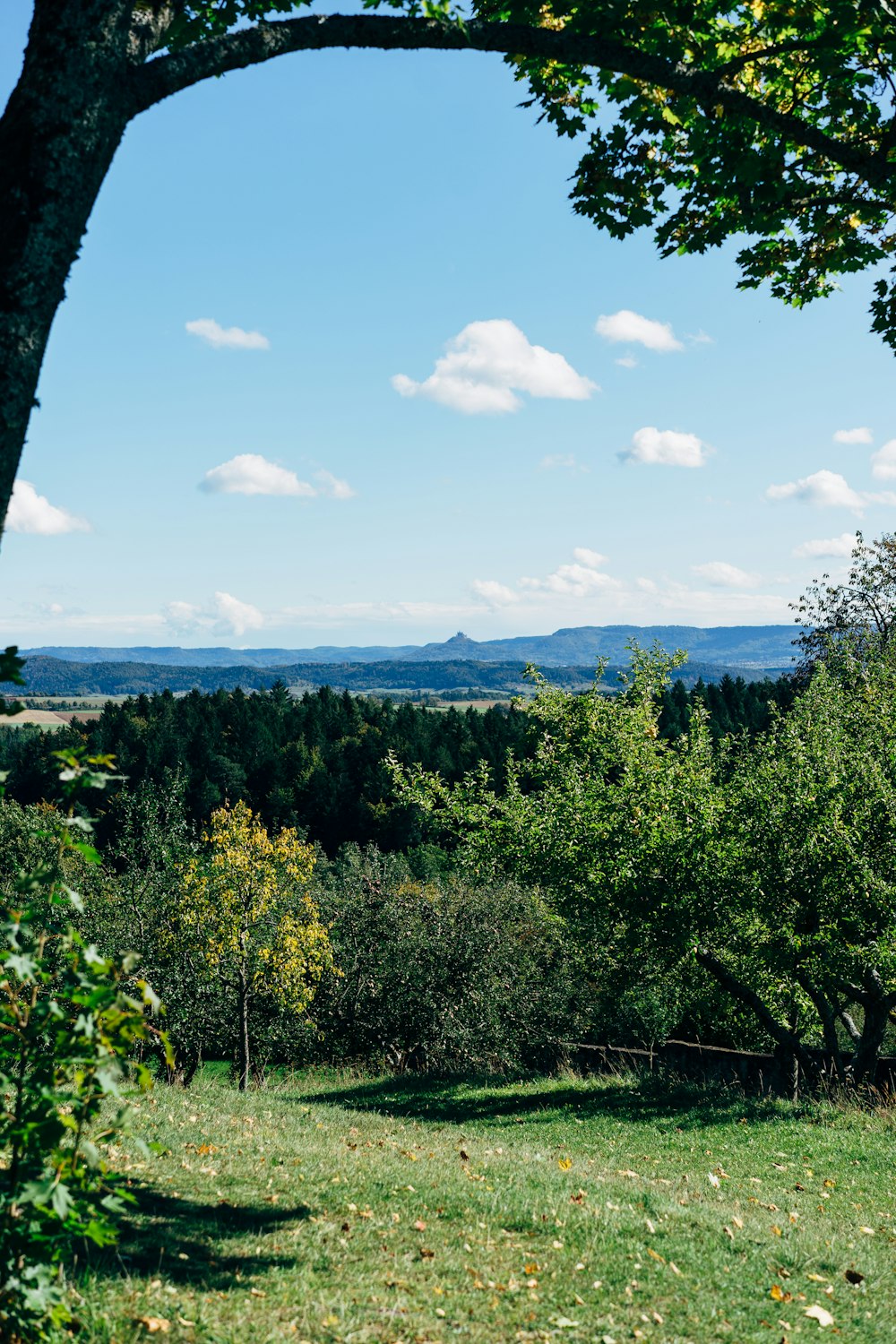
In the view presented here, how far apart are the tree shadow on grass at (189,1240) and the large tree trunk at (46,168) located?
15.5 ft

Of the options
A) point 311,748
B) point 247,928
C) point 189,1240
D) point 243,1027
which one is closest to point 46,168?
point 189,1240

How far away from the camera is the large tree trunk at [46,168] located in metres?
3.94

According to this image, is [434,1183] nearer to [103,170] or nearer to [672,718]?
[103,170]

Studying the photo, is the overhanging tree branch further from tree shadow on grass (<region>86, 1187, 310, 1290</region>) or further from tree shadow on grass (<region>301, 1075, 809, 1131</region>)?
tree shadow on grass (<region>301, 1075, 809, 1131</region>)

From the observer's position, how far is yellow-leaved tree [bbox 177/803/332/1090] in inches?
1096

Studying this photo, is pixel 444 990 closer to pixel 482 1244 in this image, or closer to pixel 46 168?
pixel 482 1244

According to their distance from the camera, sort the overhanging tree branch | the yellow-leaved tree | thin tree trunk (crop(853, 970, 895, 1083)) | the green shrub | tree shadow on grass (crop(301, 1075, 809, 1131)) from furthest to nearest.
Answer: the green shrub < the yellow-leaved tree < thin tree trunk (crop(853, 970, 895, 1083)) < tree shadow on grass (crop(301, 1075, 809, 1131)) < the overhanging tree branch

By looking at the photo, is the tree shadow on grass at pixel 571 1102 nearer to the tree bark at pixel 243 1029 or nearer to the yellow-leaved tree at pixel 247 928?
the tree bark at pixel 243 1029

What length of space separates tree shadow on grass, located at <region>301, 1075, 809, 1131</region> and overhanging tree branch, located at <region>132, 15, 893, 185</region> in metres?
15.1

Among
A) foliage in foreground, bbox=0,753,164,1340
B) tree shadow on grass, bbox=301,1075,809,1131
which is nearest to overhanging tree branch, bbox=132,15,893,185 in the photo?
foliage in foreground, bbox=0,753,164,1340

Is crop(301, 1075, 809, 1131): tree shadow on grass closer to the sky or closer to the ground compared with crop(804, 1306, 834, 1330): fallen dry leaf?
closer to the ground

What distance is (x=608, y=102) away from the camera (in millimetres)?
7234

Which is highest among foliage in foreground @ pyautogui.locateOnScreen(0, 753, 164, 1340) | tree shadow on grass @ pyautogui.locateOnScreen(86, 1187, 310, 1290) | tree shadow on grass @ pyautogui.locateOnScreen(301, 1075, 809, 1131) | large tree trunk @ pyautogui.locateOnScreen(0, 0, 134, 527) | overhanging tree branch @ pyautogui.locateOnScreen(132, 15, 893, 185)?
overhanging tree branch @ pyautogui.locateOnScreen(132, 15, 893, 185)

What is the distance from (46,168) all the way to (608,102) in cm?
516
